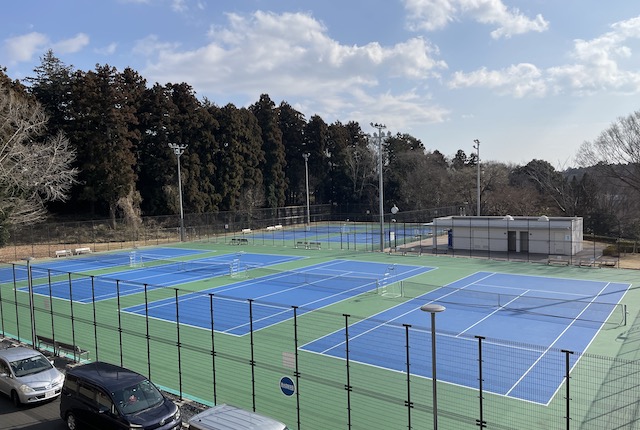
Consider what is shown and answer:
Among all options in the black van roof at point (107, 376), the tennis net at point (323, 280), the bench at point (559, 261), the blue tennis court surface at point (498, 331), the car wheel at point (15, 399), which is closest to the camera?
the black van roof at point (107, 376)

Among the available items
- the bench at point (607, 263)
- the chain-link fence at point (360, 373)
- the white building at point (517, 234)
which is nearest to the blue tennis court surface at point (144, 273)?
the chain-link fence at point (360, 373)

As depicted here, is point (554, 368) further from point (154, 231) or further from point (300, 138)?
point (300, 138)

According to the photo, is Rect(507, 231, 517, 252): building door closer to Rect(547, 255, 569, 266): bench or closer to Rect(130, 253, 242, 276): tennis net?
Rect(547, 255, 569, 266): bench

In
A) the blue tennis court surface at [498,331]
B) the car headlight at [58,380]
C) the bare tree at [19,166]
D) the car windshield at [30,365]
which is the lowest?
the blue tennis court surface at [498,331]

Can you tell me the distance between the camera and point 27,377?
42.9 feet

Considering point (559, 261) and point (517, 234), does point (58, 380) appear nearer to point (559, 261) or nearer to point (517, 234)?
point (559, 261)

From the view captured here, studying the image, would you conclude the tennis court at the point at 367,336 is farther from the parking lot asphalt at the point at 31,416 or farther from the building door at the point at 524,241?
the building door at the point at 524,241

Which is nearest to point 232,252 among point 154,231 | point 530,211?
point 154,231

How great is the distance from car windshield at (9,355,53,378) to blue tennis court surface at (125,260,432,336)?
5.07 metres

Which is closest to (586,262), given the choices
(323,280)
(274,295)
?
(323,280)

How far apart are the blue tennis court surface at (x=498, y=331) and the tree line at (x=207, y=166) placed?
22456 mm

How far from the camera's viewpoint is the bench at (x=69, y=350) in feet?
51.0

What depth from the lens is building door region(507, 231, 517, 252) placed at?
137ft

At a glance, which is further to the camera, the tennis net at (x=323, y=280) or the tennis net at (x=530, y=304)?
the tennis net at (x=323, y=280)
